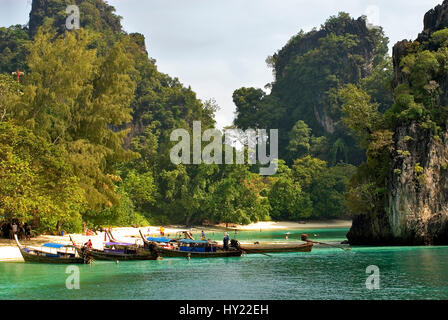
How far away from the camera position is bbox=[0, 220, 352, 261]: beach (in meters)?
35.0

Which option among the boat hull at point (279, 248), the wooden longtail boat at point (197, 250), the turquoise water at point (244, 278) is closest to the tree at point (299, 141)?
the boat hull at point (279, 248)

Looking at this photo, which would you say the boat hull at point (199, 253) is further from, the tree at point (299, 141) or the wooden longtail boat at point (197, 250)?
the tree at point (299, 141)

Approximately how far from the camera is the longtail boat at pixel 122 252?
3259 cm

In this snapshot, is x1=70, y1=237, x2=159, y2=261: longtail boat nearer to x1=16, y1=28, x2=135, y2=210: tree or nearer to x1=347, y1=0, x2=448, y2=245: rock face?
x1=16, y1=28, x2=135, y2=210: tree

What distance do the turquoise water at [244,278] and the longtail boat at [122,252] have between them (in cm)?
68

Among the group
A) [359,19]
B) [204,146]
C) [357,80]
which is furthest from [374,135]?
[359,19]

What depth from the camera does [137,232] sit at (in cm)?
6066

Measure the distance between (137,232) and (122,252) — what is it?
2724 cm

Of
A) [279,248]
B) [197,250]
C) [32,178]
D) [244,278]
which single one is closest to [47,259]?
[32,178]

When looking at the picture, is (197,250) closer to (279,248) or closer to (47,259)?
(279,248)
